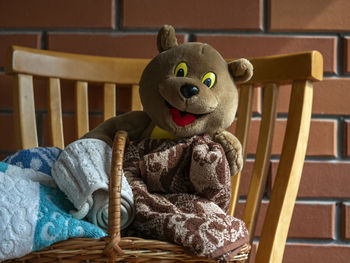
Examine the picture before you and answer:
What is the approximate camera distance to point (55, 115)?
937 millimetres

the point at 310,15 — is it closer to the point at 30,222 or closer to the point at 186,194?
the point at 186,194

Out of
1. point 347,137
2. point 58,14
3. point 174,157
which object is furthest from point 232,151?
point 58,14

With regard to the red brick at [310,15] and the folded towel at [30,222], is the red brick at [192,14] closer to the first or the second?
the red brick at [310,15]

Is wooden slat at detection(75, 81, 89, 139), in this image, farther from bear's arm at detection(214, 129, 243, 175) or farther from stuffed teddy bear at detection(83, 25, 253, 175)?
bear's arm at detection(214, 129, 243, 175)

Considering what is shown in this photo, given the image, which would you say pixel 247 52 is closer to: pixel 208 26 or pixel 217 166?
pixel 208 26

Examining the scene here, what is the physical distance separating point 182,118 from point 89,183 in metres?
0.19

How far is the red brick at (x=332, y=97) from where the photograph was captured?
3.32 feet

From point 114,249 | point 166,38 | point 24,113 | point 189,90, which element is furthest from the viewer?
point 24,113

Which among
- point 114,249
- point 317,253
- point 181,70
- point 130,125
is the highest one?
point 181,70

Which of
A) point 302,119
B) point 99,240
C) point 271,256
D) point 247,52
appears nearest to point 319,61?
point 302,119

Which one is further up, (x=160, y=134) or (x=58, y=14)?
(x=58, y=14)

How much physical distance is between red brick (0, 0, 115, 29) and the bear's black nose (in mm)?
438

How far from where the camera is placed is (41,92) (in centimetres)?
104

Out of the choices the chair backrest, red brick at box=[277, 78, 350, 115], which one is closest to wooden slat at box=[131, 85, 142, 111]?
the chair backrest
